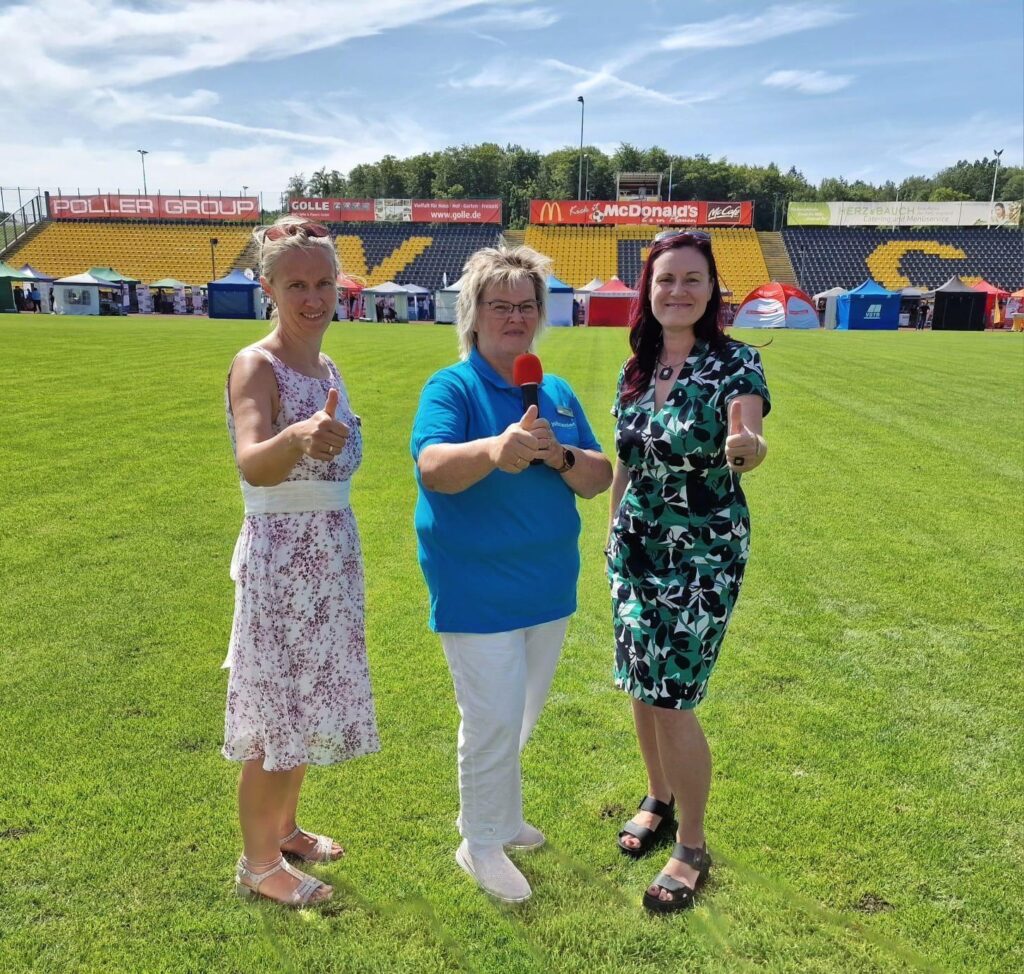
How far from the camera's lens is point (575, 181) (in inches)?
3644

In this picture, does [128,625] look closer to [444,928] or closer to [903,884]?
[444,928]

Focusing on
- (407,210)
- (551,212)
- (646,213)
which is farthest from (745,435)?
(407,210)

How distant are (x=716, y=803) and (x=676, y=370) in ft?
5.44

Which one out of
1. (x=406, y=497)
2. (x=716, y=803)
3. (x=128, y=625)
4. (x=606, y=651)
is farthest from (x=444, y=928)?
(x=406, y=497)

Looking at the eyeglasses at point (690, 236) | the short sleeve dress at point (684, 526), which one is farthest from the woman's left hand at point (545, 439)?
the eyeglasses at point (690, 236)

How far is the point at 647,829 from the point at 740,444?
4.86ft

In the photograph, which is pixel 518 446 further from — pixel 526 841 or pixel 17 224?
pixel 17 224

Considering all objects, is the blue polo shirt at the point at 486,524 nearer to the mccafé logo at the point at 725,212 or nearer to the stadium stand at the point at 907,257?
the stadium stand at the point at 907,257

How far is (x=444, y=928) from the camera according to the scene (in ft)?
7.57

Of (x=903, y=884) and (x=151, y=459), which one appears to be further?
(x=151, y=459)

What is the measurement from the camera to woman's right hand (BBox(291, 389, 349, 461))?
1902mm

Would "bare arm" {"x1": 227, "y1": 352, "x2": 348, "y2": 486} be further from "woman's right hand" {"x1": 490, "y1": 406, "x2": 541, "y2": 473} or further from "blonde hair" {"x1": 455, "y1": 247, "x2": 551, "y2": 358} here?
"blonde hair" {"x1": 455, "y1": 247, "x2": 551, "y2": 358}

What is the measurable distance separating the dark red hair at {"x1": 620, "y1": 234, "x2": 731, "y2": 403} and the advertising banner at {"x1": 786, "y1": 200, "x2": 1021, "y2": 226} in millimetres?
59520

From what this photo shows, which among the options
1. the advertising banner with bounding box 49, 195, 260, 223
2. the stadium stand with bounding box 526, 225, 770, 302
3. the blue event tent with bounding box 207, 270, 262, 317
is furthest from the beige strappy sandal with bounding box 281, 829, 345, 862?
the advertising banner with bounding box 49, 195, 260, 223
